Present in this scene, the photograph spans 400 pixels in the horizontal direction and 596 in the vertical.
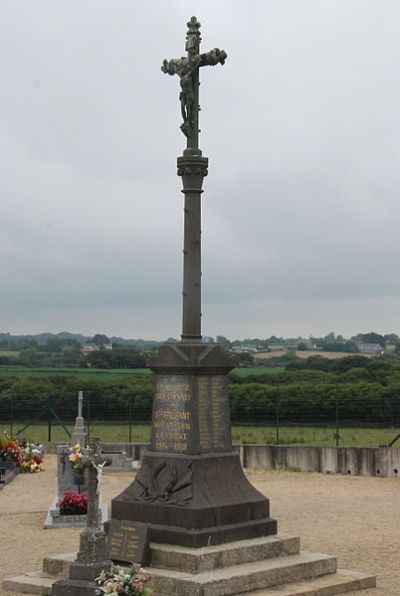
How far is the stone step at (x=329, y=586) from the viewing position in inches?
435

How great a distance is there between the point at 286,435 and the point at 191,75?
67.4ft

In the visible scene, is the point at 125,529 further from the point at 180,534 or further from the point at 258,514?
the point at 258,514

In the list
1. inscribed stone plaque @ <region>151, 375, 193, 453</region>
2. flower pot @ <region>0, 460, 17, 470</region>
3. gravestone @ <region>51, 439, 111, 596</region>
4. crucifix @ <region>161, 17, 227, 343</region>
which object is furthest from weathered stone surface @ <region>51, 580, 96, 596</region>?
flower pot @ <region>0, 460, 17, 470</region>

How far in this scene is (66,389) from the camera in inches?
1548

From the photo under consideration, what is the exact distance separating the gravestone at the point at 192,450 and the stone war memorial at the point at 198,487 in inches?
0.5

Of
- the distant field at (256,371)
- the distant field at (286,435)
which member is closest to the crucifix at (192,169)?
the distant field at (286,435)

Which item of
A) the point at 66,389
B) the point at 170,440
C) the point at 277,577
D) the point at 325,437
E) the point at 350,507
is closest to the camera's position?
the point at 277,577

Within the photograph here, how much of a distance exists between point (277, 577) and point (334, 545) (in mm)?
3614

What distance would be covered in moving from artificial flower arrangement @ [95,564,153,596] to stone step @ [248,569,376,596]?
5.50ft

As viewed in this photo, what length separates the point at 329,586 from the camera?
1147cm

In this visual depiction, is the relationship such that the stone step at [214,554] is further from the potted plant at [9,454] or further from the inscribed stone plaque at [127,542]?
the potted plant at [9,454]

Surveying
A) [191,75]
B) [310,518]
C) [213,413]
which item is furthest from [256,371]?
[213,413]

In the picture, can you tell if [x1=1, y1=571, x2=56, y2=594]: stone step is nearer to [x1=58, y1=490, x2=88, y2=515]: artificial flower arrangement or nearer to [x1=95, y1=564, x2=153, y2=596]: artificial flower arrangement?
[x1=95, y1=564, x2=153, y2=596]: artificial flower arrangement

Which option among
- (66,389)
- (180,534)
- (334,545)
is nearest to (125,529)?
(180,534)
